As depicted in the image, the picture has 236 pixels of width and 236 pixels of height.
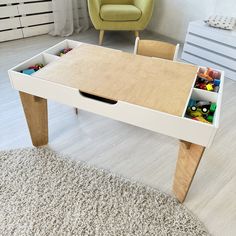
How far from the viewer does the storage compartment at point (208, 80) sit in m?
1.19

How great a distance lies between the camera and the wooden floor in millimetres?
1311

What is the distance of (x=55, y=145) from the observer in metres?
1.61

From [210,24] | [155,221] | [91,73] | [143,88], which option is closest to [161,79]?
[143,88]

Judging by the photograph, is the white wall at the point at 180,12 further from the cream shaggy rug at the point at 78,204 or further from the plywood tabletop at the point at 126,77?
the cream shaggy rug at the point at 78,204

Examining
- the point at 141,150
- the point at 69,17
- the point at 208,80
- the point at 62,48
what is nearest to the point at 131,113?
the point at 208,80

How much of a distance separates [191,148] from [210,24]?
1858mm

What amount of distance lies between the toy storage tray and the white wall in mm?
1825

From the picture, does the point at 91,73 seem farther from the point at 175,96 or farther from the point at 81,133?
the point at 81,133

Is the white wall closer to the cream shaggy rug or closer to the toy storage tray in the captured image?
the toy storage tray

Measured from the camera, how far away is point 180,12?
9.89 feet

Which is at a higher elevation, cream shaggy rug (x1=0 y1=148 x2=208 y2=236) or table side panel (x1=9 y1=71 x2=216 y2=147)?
table side panel (x1=9 y1=71 x2=216 y2=147)

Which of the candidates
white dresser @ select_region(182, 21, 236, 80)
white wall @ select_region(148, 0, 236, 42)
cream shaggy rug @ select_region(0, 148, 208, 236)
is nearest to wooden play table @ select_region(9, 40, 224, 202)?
cream shaggy rug @ select_region(0, 148, 208, 236)

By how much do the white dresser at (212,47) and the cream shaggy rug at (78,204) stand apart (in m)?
1.65

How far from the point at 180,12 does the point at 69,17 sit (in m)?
1.46
